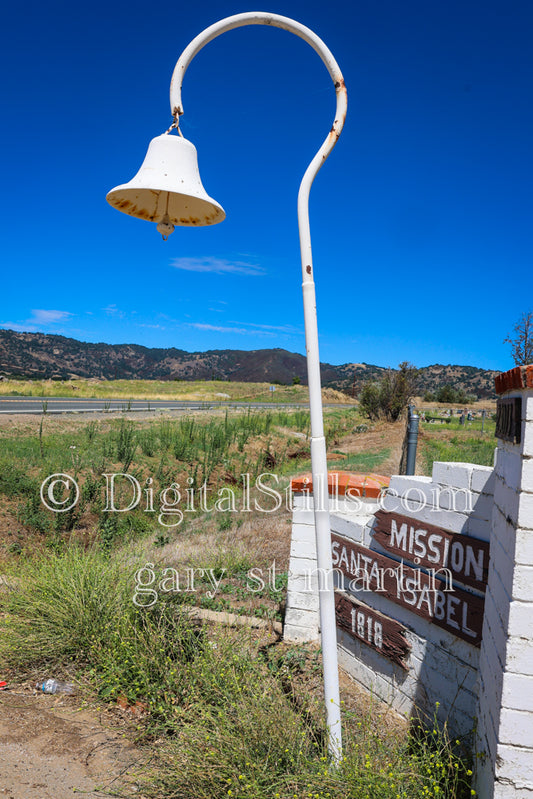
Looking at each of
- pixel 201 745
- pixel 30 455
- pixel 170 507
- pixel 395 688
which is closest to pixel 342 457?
pixel 170 507

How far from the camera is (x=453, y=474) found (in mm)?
3027

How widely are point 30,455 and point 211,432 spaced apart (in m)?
5.83

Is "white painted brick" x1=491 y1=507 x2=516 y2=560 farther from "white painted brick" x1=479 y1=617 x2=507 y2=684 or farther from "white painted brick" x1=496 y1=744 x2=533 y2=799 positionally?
"white painted brick" x1=496 y1=744 x2=533 y2=799

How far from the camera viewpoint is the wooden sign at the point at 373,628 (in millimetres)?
3254

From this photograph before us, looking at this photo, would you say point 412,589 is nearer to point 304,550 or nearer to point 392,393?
point 304,550

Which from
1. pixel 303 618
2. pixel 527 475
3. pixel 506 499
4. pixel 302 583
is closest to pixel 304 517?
pixel 302 583

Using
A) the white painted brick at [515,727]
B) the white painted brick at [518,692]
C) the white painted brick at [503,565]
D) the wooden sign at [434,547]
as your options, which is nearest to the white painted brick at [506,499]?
the white painted brick at [503,565]

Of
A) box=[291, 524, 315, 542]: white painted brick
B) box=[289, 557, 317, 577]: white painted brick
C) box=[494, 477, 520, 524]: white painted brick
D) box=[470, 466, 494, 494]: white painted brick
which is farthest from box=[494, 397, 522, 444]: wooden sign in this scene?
box=[289, 557, 317, 577]: white painted brick

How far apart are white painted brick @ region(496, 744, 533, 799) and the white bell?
2695mm

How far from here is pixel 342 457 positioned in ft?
43.6

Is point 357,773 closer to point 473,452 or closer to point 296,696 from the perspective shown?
point 296,696

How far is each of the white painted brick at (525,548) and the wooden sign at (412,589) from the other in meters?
0.87

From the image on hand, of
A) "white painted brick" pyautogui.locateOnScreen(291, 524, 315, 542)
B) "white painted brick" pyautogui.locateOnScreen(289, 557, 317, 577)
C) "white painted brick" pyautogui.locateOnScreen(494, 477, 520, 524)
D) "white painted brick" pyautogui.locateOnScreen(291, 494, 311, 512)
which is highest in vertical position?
"white painted brick" pyautogui.locateOnScreen(494, 477, 520, 524)

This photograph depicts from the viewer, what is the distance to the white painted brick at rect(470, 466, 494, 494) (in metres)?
2.79
